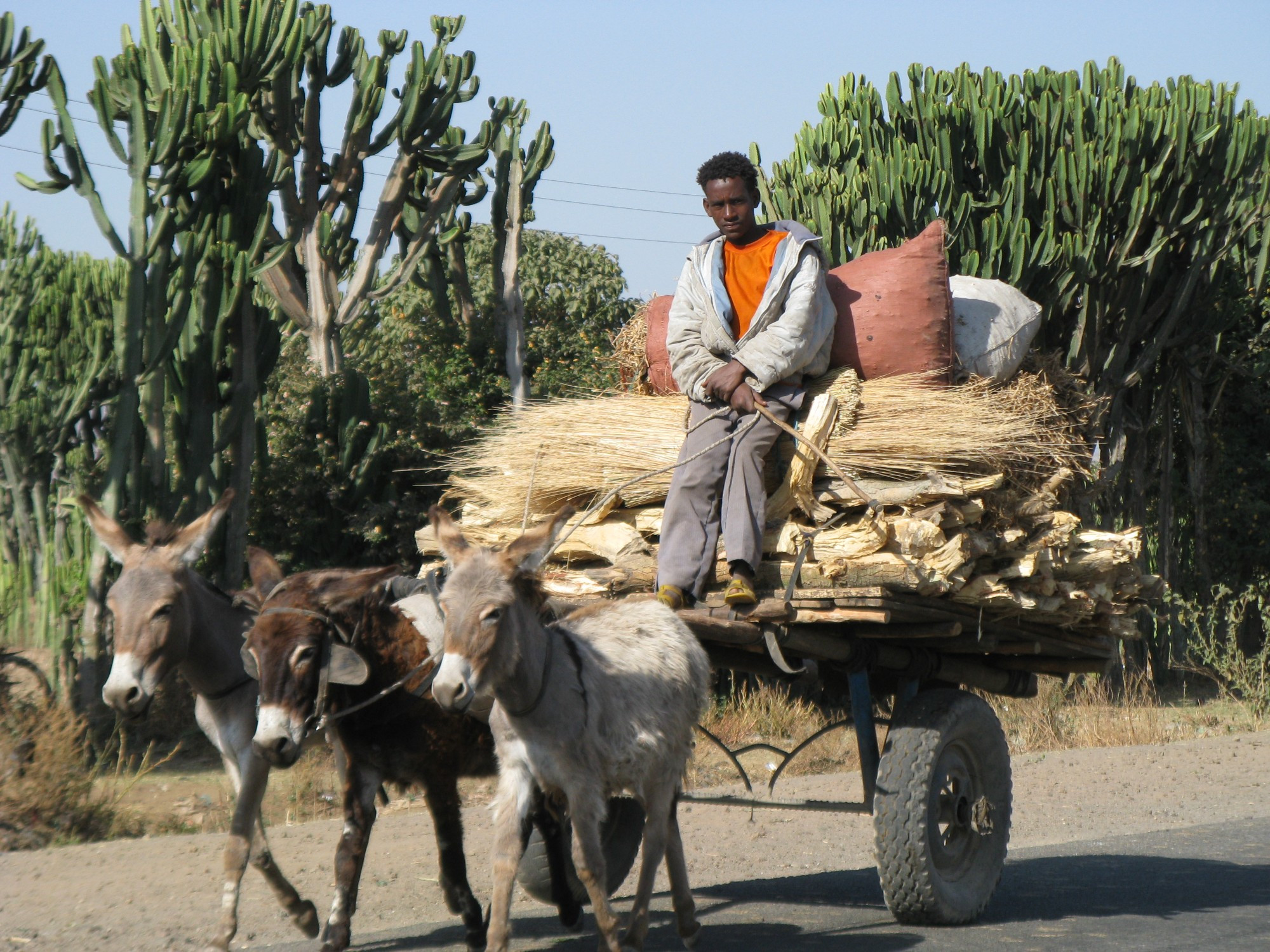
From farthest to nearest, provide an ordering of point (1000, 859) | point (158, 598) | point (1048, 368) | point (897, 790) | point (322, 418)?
point (322, 418) < point (1048, 368) < point (1000, 859) < point (897, 790) < point (158, 598)

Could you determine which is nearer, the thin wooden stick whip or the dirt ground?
the thin wooden stick whip

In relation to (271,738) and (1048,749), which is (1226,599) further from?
(271,738)

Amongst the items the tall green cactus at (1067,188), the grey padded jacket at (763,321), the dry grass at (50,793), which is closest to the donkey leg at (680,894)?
the grey padded jacket at (763,321)

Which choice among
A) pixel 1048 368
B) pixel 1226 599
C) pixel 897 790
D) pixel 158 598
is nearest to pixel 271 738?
pixel 158 598

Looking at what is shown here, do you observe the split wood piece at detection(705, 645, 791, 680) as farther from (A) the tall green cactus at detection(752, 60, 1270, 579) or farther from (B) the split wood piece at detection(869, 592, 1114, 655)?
(A) the tall green cactus at detection(752, 60, 1270, 579)

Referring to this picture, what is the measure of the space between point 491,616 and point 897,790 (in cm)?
226

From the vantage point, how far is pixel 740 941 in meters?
5.57

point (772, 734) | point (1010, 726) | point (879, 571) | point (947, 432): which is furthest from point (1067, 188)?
point (879, 571)

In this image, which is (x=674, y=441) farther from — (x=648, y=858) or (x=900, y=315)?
(x=648, y=858)

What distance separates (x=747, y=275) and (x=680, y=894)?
110 inches

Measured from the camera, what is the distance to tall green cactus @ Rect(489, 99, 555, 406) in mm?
17312

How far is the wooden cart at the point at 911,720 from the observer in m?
5.23

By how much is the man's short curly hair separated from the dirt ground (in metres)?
3.89

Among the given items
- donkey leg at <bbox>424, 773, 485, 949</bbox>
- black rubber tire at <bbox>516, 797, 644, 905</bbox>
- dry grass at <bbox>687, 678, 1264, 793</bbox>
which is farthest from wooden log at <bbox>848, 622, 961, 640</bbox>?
dry grass at <bbox>687, 678, 1264, 793</bbox>
